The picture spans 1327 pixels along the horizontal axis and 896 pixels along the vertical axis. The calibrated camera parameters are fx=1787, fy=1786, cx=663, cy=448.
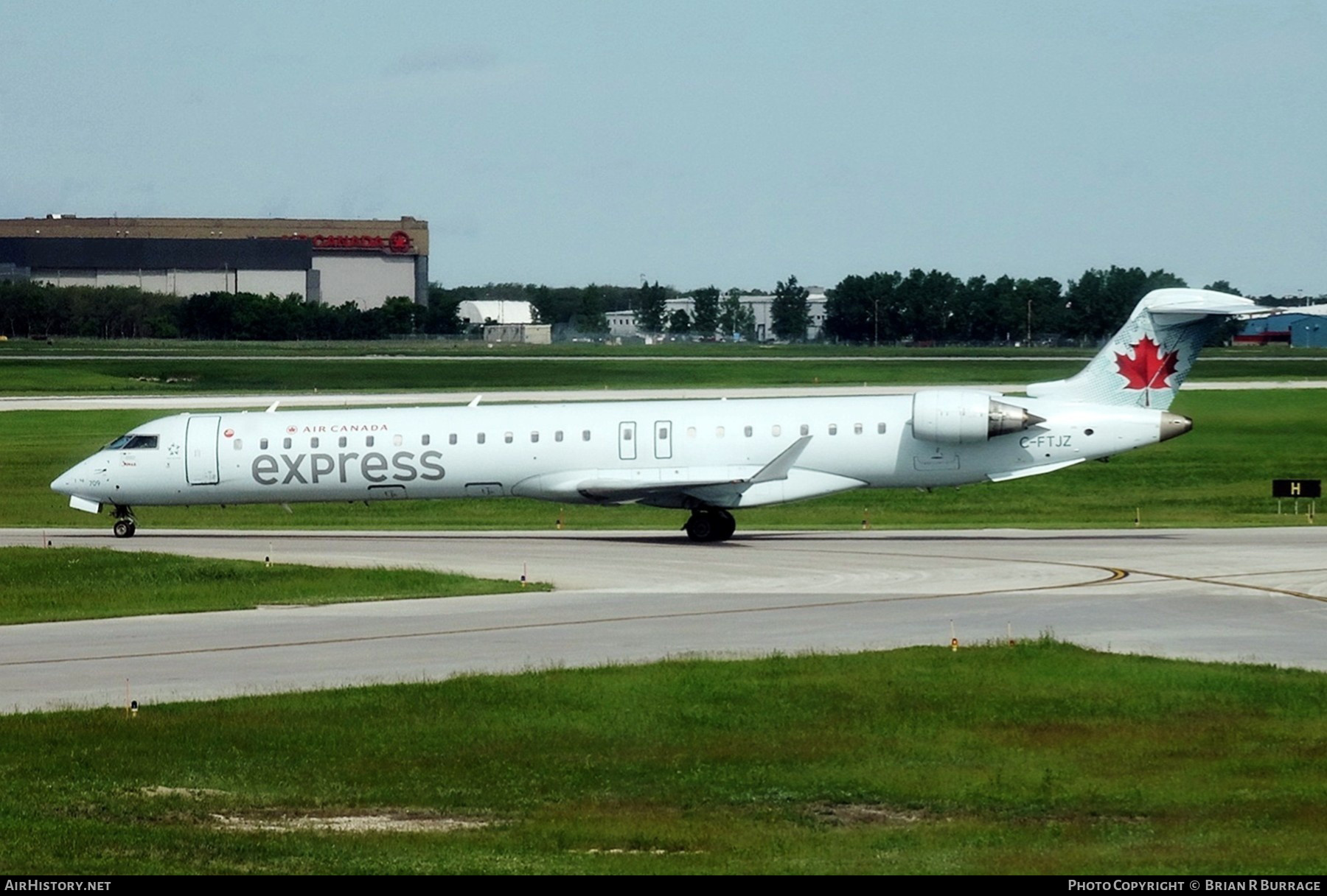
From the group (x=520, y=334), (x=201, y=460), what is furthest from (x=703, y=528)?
(x=520, y=334)

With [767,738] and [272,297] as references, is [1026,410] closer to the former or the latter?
[767,738]

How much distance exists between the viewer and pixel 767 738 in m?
18.7

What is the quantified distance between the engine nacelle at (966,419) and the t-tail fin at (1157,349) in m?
2.50

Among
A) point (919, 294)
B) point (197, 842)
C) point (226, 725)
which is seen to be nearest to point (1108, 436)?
point (226, 725)

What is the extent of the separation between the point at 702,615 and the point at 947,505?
2359 centimetres

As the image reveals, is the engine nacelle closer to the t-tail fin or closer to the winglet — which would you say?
the t-tail fin

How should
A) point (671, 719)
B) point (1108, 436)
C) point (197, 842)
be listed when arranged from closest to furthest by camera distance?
point (197, 842), point (671, 719), point (1108, 436)

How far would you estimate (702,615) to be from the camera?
28.7 meters

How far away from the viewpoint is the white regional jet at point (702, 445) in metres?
40.1

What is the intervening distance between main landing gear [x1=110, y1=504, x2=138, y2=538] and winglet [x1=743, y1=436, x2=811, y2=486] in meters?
15.4

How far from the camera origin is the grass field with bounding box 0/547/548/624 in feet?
98.1

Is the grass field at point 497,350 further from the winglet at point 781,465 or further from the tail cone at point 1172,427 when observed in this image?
the winglet at point 781,465

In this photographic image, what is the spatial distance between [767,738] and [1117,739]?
3.59m

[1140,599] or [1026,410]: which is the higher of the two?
[1026,410]
